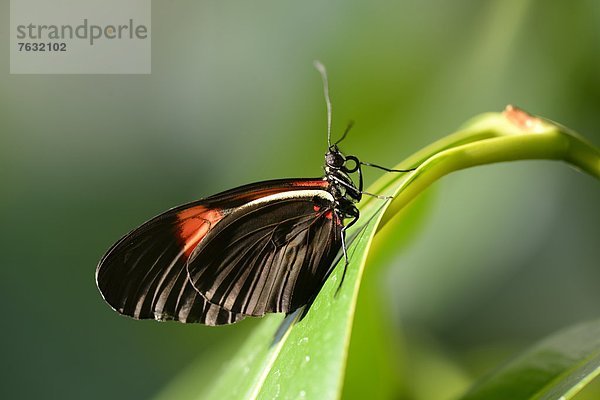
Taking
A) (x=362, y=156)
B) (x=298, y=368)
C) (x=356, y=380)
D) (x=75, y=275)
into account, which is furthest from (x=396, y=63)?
(x=298, y=368)

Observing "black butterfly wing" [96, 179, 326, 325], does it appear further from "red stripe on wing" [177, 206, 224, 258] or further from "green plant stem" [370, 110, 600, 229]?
"green plant stem" [370, 110, 600, 229]

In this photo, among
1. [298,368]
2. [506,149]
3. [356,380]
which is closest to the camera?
[298,368]

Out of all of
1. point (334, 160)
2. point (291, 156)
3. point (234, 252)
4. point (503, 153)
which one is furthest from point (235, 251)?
point (291, 156)

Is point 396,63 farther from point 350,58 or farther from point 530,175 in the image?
point 530,175

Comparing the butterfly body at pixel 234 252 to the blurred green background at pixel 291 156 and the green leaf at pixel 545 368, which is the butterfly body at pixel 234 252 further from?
the blurred green background at pixel 291 156

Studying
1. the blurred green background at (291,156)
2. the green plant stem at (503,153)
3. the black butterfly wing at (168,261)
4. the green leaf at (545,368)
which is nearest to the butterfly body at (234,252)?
the black butterfly wing at (168,261)

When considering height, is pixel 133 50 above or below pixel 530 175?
above

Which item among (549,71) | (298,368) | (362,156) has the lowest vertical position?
(298,368)
